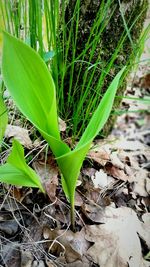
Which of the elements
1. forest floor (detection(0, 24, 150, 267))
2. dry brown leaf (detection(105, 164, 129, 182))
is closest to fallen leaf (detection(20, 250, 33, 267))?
forest floor (detection(0, 24, 150, 267))

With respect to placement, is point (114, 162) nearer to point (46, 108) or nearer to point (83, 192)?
point (83, 192)

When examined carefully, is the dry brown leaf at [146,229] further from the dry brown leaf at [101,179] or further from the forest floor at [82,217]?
the dry brown leaf at [101,179]

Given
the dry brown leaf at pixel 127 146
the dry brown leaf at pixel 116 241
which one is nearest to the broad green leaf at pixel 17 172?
the dry brown leaf at pixel 116 241

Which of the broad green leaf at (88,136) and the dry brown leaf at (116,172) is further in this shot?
the dry brown leaf at (116,172)

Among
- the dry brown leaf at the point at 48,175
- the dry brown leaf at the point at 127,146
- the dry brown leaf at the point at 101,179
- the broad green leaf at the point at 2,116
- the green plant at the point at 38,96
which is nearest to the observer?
the green plant at the point at 38,96

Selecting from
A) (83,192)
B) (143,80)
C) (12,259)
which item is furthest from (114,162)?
(143,80)

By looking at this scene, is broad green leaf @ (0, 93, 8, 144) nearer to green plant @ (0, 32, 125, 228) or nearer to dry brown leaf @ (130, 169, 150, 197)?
green plant @ (0, 32, 125, 228)

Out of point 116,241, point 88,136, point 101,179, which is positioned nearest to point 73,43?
point 88,136
